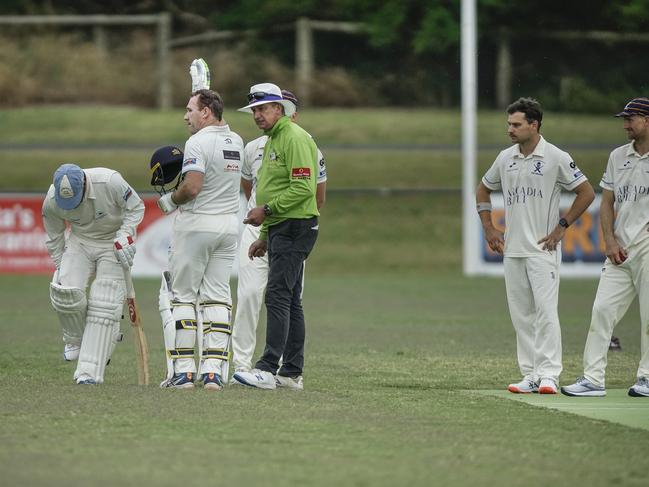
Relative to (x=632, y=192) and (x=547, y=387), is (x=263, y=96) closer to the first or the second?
(x=632, y=192)

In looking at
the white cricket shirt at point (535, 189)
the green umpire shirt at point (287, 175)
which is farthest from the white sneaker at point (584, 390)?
the green umpire shirt at point (287, 175)

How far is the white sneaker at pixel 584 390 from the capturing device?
966 centimetres

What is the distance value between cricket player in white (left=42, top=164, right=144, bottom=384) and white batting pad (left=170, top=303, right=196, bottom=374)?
59 cm

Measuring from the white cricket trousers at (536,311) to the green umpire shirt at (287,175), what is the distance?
5.34 feet

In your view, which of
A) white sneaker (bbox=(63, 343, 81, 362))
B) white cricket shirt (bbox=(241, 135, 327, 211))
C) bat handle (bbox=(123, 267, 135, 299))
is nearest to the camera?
Result: bat handle (bbox=(123, 267, 135, 299))

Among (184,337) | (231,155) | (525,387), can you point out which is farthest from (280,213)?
(525,387)

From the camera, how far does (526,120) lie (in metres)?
9.73

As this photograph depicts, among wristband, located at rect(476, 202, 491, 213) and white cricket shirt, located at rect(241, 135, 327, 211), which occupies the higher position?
white cricket shirt, located at rect(241, 135, 327, 211)

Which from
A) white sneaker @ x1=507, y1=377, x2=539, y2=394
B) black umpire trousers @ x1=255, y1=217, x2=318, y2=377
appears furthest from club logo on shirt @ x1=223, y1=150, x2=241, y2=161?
white sneaker @ x1=507, y1=377, x2=539, y2=394

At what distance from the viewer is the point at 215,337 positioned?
9.56 m

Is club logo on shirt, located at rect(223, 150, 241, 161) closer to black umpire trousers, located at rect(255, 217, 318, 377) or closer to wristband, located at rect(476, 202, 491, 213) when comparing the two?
black umpire trousers, located at rect(255, 217, 318, 377)

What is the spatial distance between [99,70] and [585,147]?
48.2ft

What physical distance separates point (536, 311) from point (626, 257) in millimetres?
766

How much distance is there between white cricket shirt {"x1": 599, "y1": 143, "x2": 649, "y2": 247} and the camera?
31.7ft
